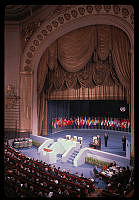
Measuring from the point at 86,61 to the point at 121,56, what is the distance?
256 cm

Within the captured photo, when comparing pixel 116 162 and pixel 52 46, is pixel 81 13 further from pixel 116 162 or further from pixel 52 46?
pixel 116 162

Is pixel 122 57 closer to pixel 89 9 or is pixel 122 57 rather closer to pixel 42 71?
pixel 89 9

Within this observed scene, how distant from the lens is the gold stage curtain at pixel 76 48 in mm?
12250

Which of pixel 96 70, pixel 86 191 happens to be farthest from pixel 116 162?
pixel 96 70

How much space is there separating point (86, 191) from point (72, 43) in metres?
10.4

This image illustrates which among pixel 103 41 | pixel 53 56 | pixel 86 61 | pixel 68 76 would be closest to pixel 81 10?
pixel 103 41

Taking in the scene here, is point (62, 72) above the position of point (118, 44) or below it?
below

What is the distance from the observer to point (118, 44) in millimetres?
11133

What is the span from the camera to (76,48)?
12664 millimetres

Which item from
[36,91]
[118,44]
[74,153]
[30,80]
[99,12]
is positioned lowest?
[74,153]

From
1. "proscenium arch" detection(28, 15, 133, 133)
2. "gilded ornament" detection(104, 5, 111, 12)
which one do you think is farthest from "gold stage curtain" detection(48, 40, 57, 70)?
"gilded ornament" detection(104, 5, 111, 12)

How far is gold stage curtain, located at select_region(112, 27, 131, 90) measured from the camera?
10.6 m

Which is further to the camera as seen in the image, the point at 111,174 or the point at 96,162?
the point at 96,162

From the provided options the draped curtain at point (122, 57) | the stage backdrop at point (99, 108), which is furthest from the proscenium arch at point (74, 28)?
the stage backdrop at point (99, 108)
